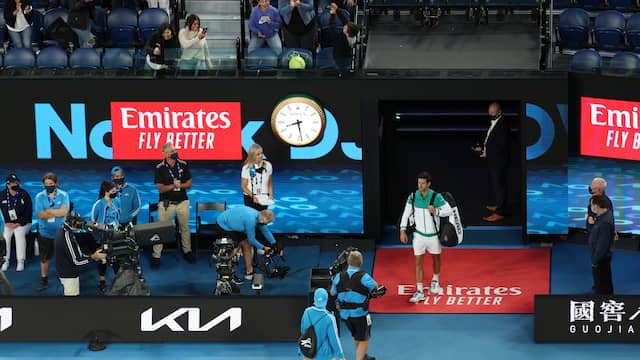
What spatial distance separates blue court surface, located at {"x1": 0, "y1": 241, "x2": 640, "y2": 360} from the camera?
1841 cm

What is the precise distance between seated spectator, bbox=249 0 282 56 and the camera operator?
4.46m

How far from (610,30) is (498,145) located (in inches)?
101

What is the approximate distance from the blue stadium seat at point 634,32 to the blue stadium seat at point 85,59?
825cm

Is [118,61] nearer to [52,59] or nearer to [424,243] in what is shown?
[52,59]

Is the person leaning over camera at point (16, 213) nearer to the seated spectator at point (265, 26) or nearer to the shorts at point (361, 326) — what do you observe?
the seated spectator at point (265, 26)

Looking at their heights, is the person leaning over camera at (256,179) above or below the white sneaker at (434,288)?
above

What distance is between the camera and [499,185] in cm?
2308

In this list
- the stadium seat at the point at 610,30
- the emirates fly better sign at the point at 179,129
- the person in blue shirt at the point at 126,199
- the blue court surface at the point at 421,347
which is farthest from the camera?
the stadium seat at the point at 610,30

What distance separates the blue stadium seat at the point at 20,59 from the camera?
22234 millimetres

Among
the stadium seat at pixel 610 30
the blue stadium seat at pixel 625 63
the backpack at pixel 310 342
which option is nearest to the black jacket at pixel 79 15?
the stadium seat at pixel 610 30

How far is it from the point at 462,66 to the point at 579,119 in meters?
2.07

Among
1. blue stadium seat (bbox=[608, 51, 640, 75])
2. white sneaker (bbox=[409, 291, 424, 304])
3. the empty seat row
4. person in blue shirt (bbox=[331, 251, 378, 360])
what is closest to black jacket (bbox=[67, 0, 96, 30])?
white sneaker (bbox=[409, 291, 424, 304])

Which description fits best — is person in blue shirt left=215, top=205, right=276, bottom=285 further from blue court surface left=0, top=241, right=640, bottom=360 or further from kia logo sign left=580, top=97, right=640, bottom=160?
kia logo sign left=580, top=97, right=640, bottom=160

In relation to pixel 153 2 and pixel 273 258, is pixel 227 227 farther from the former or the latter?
pixel 153 2
